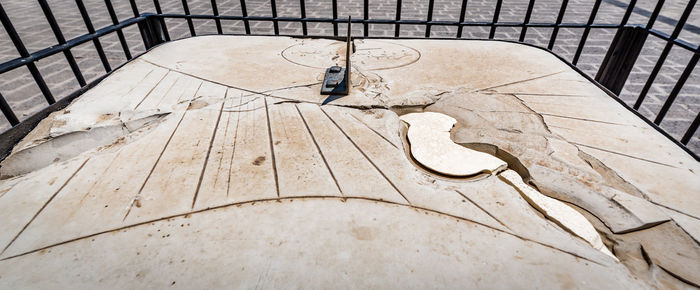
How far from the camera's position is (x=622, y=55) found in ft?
6.56

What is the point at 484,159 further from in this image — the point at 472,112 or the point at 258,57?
the point at 258,57

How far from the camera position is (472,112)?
1433 millimetres

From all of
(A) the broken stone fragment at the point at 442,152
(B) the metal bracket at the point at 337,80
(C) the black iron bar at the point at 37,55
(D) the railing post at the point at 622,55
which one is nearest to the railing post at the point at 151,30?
(C) the black iron bar at the point at 37,55

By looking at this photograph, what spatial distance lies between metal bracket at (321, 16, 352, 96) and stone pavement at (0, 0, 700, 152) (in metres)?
2.98

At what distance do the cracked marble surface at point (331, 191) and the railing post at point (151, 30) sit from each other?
0.69 m

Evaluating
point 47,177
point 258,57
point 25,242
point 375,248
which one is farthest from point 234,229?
point 258,57

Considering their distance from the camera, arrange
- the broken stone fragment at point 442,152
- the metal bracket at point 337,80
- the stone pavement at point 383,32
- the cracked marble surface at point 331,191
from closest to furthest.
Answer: the cracked marble surface at point 331,191 → the broken stone fragment at point 442,152 → the metal bracket at point 337,80 → the stone pavement at point 383,32

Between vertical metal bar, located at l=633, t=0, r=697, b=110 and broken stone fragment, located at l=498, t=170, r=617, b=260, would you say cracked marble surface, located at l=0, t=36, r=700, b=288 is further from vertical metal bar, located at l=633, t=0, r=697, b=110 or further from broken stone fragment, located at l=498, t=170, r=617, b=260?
vertical metal bar, located at l=633, t=0, r=697, b=110

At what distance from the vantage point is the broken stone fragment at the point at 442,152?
3.63 ft

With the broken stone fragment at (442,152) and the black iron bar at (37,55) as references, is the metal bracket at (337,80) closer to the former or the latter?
the broken stone fragment at (442,152)

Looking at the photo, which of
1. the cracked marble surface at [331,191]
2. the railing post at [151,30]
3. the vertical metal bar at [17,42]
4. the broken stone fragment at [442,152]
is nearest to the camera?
the cracked marble surface at [331,191]

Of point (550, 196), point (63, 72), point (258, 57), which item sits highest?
point (258, 57)

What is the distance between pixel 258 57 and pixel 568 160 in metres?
1.71

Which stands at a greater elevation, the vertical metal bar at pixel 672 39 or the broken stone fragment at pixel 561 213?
the vertical metal bar at pixel 672 39
